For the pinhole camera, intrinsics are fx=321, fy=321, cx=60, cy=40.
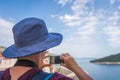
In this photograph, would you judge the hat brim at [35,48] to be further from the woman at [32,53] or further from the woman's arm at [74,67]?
the woman's arm at [74,67]

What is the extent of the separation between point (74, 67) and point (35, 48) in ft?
0.93

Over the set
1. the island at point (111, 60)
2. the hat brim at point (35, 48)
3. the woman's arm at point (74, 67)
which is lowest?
the island at point (111, 60)

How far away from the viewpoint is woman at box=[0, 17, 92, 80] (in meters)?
2.02

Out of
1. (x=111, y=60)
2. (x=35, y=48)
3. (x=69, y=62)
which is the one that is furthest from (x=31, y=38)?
(x=111, y=60)

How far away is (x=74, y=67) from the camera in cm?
203

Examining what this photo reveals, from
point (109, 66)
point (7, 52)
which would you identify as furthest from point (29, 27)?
point (109, 66)

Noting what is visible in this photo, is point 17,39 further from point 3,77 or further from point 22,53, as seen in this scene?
point 3,77

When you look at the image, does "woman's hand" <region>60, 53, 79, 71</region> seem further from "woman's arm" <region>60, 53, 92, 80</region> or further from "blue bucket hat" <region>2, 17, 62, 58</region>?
"blue bucket hat" <region>2, 17, 62, 58</region>

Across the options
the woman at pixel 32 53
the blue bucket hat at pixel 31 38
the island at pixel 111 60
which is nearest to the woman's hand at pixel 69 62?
the woman at pixel 32 53

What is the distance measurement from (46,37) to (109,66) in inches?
6182

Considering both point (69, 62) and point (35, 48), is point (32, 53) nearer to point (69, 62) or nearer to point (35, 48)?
point (35, 48)

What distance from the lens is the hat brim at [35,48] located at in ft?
6.82

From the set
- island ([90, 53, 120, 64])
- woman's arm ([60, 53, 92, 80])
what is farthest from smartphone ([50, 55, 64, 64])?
island ([90, 53, 120, 64])

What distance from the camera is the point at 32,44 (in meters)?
2.12
